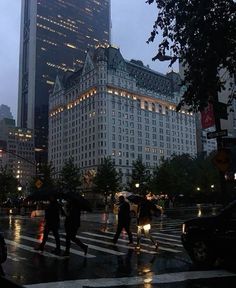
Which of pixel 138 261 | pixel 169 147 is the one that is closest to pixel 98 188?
pixel 138 261

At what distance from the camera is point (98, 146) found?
471ft

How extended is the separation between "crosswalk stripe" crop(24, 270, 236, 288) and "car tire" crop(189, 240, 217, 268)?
1.85 feet

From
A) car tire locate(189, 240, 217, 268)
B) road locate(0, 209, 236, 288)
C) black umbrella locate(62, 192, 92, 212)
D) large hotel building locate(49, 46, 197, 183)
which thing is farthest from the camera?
large hotel building locate(49, 46, 197, 183)

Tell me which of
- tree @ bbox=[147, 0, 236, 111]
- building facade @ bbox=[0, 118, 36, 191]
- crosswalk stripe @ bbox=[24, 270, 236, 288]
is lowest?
crosswalk stripe @ bbox=[24, 270, 236, 288]

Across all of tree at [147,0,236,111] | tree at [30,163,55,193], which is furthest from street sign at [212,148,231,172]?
tree at [30,163,55,193]

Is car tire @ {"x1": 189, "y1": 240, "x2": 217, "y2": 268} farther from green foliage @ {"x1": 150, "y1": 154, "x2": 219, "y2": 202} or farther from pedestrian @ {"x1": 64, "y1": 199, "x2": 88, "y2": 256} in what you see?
green foliage @ {"x1": 150, "y1": 154, "x2": 219, "y2": 202}

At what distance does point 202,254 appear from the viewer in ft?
36.0

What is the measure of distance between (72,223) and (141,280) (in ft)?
13.2

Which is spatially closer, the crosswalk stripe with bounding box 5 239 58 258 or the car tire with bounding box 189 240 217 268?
the car tire with bounding box 189 240 217 268

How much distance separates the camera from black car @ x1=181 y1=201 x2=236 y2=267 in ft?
33.1

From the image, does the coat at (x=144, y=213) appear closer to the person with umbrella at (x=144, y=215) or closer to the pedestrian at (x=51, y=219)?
the person with umbrella at (x=144, y=215)

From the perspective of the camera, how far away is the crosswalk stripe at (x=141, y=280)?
8.94 meters

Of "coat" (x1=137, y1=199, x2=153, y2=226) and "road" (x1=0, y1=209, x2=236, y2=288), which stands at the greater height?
"coat" (x1=137, y1=199, x2=153, y2=226)

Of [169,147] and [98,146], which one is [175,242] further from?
[169,147]
